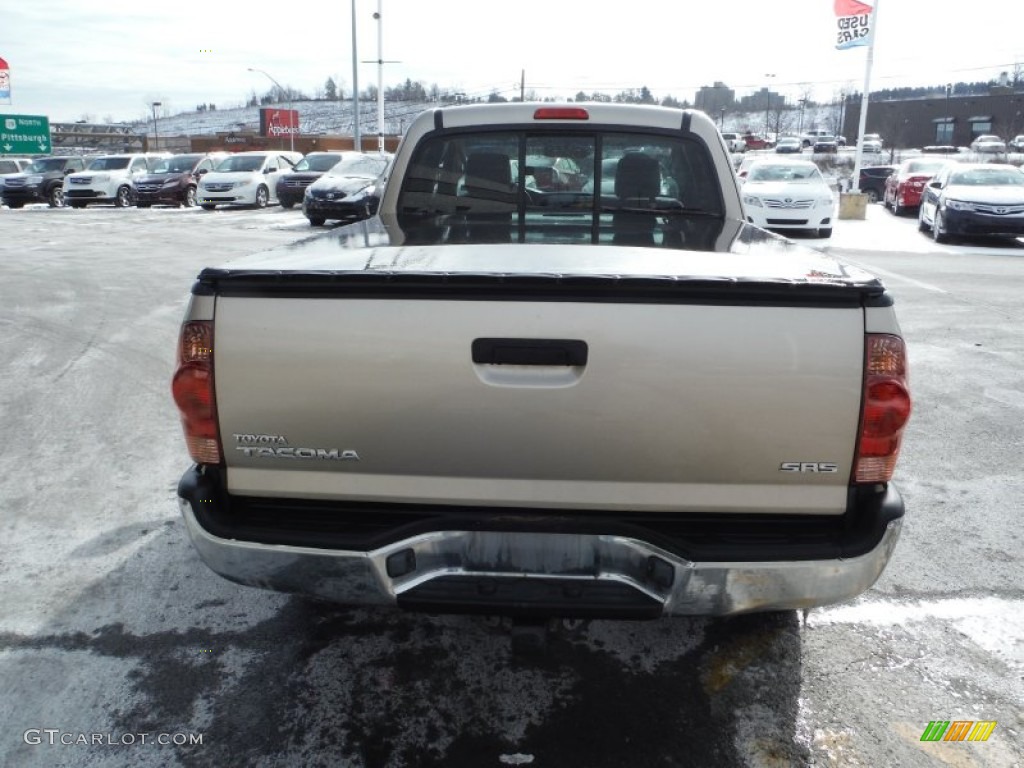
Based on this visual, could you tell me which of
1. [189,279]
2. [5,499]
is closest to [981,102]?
[189,279]

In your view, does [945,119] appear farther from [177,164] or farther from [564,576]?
[564,576]

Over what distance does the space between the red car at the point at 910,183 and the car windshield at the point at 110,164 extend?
81.2 feet

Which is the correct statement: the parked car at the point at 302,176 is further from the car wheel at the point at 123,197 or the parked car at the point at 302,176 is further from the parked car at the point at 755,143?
the parked car at the point at 755,143

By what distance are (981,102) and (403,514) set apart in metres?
103

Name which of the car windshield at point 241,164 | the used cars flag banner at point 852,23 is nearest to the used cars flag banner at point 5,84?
the car windshield at point 241,164

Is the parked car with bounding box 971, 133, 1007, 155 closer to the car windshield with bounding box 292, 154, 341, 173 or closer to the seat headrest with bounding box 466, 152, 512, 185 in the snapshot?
the car windshield with bounding box 292, 154, 341, 173

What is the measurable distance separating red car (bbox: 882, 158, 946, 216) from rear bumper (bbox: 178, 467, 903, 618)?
77.2 feet

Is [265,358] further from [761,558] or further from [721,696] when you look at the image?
[721,696]

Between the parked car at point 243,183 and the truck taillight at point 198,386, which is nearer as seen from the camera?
the truck taillight at point 198,386

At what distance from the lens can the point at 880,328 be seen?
229 centimetres

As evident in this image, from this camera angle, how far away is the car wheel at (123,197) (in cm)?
2780

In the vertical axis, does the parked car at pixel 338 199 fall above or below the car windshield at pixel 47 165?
below

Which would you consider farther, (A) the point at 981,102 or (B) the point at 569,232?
(A) the point at 981,102

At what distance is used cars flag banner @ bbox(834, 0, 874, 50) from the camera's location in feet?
77.2
